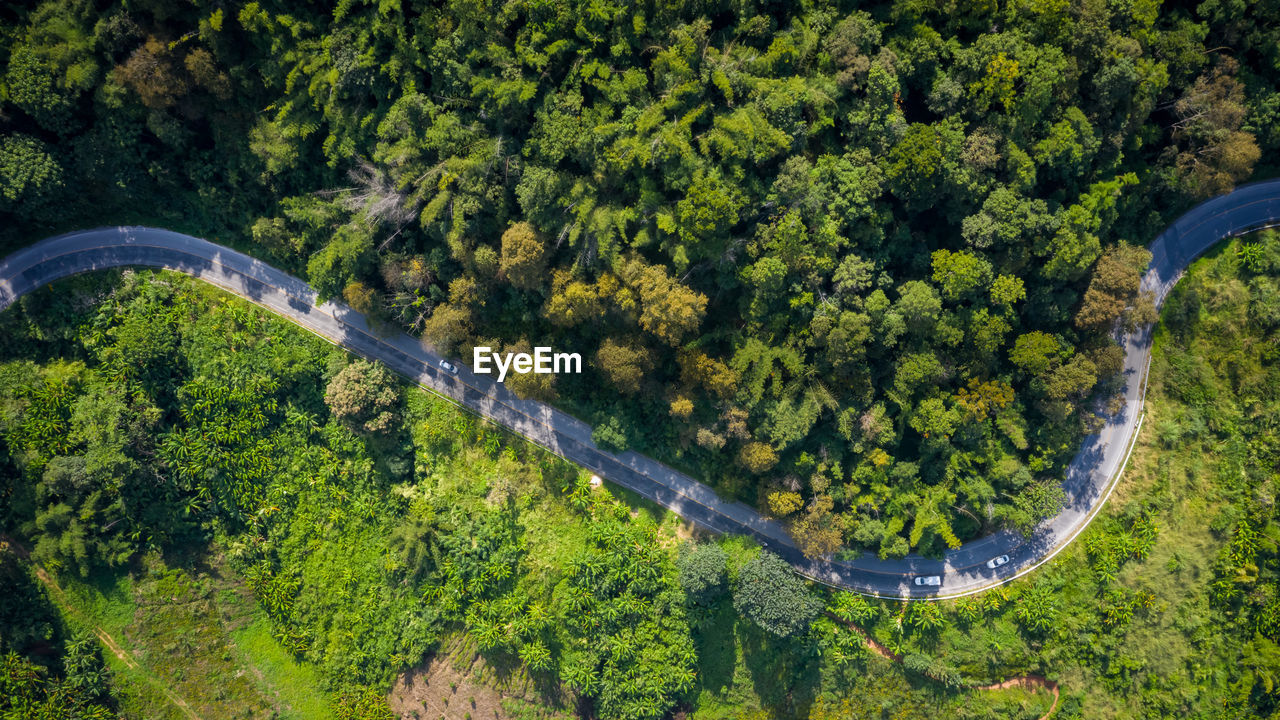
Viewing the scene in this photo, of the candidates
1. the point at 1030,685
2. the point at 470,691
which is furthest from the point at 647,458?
the point at 1030,685

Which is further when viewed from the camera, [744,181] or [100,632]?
[100,632]

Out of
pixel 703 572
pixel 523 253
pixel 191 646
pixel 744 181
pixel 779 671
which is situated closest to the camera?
pixel 744 181

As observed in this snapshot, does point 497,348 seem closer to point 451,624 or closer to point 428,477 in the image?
point 428,477

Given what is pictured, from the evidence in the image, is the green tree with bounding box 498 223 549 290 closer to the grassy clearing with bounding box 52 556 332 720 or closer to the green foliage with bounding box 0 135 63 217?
the green foliage with bounding box 0 135 63 217

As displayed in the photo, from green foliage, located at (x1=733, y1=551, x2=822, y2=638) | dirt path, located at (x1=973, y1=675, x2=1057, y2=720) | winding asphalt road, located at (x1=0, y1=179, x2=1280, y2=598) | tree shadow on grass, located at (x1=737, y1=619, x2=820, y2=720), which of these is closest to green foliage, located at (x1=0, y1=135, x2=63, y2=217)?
winding asphalt road, located at (x1=0, y1=179, x2=1280, y2=598)

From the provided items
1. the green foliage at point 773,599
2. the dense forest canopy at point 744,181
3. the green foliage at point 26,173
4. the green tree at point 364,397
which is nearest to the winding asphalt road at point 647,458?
the green tree at point 364,397

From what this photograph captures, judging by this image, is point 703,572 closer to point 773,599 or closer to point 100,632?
point 773,599
